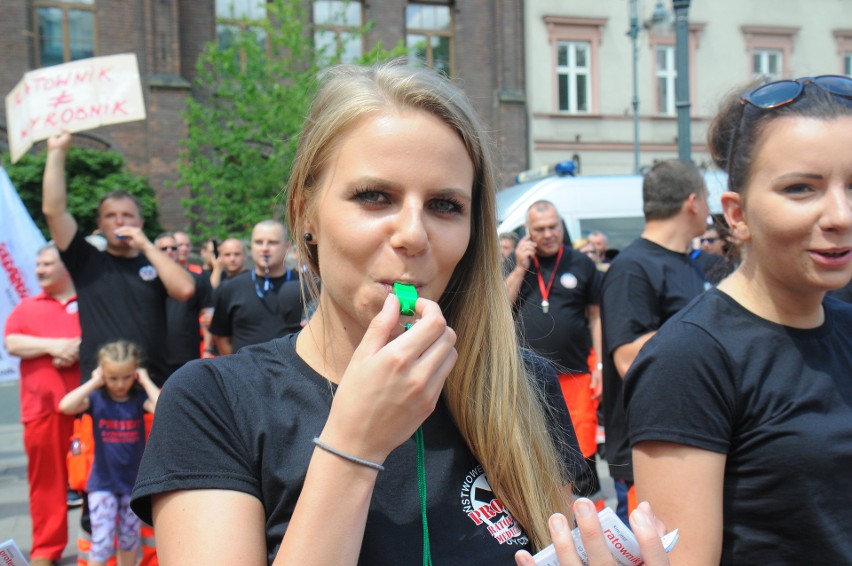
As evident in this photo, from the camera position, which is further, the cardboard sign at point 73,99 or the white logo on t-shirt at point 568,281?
the white logo on t-shirt at point 568,281

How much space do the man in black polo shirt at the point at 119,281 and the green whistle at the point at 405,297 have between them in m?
4.01

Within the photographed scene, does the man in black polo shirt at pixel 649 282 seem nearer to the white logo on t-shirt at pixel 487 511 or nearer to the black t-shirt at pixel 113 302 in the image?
the white logo on t-shirt at pixel 487 511

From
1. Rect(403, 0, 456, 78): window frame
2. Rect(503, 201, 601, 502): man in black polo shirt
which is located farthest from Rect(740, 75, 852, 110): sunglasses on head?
Rect(403, 0, 456, 78): window frame

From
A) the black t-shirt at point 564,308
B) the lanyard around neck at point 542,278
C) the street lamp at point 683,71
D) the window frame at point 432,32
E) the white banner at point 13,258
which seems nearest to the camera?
the black t-shirt at point 564,308

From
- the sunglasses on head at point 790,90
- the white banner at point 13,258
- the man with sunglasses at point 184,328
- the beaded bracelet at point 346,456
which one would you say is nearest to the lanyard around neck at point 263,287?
the man with sunglasses at point 184,328

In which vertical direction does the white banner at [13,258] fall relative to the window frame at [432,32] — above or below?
below

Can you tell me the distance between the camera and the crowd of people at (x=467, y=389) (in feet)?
4.06

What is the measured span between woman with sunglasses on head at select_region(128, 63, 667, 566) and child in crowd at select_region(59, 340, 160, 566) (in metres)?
3.45

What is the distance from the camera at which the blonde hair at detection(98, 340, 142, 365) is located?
473 centimetres

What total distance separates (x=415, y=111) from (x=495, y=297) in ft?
1.44

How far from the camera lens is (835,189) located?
1.77 meters

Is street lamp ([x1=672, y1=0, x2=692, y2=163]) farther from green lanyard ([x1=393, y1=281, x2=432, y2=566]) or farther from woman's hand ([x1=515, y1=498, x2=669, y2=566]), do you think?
woman's hand ([x1=515, y1=498, x2=669, y2=566])

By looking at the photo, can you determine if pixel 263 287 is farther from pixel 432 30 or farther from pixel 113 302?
pixel 432 30

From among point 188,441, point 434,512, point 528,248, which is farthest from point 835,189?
point 528,248
